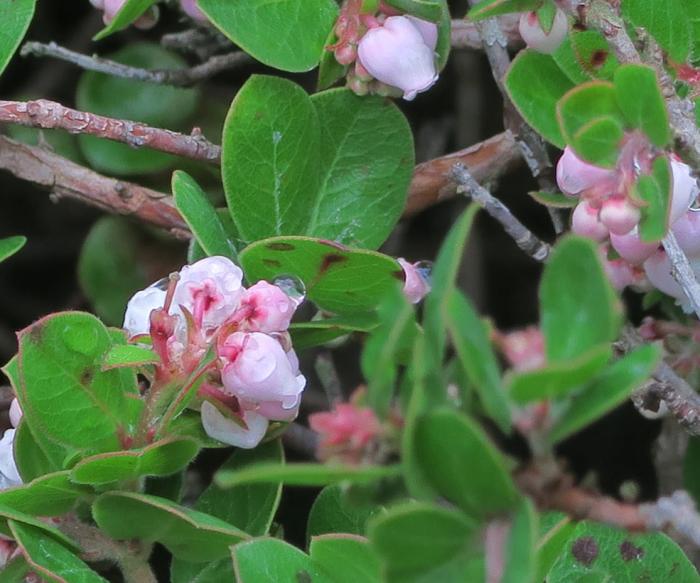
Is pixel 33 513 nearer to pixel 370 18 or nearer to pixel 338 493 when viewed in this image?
pixel 338 493

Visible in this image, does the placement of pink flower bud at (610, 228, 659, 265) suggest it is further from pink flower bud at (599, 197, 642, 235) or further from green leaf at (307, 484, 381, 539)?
green leaf at (307, 484, 381, 539)

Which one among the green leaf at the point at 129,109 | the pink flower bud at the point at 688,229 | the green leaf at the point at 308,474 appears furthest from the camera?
the green leaf at the point at 129,109

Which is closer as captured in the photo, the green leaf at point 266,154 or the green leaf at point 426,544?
the green leaf at point 426,544

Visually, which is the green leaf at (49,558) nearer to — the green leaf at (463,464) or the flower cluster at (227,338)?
the flower cluster at (227,338)

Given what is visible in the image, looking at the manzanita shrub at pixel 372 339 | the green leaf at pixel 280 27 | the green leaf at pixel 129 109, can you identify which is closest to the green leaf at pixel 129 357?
the manzanita shrub at pixel 372 339

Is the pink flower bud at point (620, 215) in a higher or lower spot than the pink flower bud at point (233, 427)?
higher

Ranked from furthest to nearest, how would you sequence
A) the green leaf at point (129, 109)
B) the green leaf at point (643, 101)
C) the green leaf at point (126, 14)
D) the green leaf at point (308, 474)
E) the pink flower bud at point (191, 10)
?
the green leaf at point (129, 109), the pink flower bud at point (191, 10), the green leaf at point (126, 14), the green leaf at point (643, 101), the green leaf at point (308, 474)
